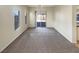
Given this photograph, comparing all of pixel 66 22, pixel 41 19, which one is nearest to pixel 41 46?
pixel 66 22

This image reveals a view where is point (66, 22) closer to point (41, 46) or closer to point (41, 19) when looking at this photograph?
point (41, 46)

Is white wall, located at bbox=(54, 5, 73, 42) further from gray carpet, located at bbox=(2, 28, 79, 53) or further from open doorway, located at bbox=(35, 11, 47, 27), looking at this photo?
open doorway, located at bbox=(35, 11, 47, 27)

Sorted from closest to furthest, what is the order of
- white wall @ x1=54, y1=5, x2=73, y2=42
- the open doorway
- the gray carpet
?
the gray carpet, white wall @ x1=54, y1=5, x2=73, y2=42, the open doorway

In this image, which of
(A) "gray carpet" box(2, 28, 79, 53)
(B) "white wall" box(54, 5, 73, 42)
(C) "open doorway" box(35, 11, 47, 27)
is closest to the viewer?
(A) "gray carpet" box(2, 28, 79, 53)

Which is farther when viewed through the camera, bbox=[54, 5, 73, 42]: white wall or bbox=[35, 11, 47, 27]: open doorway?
bbox=[35, 11, 47, 27]: open doorway

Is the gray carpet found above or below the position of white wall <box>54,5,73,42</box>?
below

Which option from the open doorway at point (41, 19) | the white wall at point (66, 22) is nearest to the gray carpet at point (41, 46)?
the white wall at point (66, 22)

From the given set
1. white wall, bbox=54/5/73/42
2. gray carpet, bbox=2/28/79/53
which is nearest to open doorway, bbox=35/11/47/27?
white wall, bbox=54/5/73/42

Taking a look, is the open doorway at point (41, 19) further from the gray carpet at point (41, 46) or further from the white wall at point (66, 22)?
the gray carpet at point (41, 46)

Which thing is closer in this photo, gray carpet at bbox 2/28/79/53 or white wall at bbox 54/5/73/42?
gray carpet at bbox 2/28/79/53
